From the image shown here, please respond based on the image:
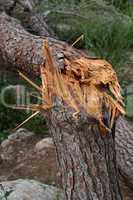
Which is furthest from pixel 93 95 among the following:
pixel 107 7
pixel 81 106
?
pixel 107 7

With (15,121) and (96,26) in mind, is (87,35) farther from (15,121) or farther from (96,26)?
(15,121)

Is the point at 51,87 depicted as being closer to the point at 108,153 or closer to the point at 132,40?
the point at 108,153

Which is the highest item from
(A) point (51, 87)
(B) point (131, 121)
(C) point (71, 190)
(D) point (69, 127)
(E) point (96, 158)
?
(A) point (51, 87)

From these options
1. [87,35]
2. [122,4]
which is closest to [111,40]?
[87,35]

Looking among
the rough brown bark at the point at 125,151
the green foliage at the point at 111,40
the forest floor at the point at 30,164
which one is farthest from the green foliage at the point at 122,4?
the rough brown bark at the point at 125,151

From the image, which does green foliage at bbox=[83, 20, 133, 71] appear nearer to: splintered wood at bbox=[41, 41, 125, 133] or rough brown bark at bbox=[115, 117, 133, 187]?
rough brown bark at bbox=[115, 117, 133, 187]

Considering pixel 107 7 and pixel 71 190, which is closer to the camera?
pixel 71 190

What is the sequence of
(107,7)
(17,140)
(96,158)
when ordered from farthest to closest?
(107,7) → (17,140) → (96,158)

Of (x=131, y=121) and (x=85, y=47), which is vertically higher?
(x=85, y=47)
